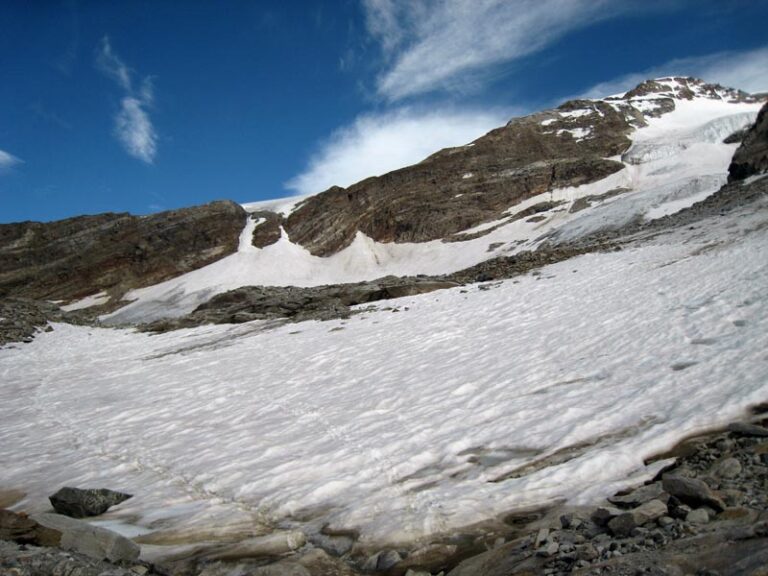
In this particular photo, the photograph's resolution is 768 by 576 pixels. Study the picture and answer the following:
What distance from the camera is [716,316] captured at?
10273mm

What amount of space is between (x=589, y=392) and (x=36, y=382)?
16906mm

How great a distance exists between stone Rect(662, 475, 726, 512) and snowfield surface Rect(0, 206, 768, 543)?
0.89 meters

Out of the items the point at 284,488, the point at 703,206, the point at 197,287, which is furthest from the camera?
the point at 197,287

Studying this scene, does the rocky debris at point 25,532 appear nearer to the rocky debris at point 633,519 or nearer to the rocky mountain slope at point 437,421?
the rocky mountain slope at point 437,421

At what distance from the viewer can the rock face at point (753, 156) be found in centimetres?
2977

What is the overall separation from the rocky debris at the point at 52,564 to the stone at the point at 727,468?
489cm

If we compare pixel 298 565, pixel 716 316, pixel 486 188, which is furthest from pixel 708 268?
pixel 486 188

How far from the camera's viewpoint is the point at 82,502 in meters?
6.50

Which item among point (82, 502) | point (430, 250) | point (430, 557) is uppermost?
point (430, 250)

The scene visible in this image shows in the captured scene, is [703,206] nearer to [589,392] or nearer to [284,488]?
[589,392]

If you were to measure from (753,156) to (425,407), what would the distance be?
103 ft

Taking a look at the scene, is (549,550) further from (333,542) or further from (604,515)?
(333,542)

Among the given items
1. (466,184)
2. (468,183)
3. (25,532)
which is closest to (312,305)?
(25,532)

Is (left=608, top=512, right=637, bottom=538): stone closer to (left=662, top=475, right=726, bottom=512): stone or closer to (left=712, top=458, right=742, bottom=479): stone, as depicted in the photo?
(left=662, top=475, right=726, bottom=512): stone
